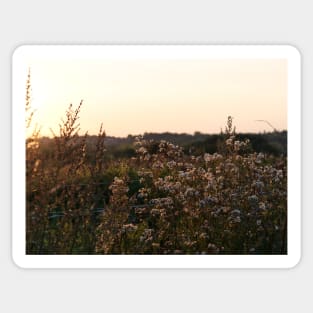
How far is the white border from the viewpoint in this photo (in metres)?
6.23

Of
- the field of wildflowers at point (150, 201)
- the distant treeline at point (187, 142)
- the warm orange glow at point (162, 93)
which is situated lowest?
the field of wildflowers at point (150, 201)

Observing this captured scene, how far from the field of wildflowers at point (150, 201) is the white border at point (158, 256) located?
49mm

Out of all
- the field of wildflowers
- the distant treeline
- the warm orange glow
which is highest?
the warm orange glow

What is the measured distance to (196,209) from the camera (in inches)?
252

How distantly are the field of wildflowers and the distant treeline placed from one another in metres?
0.03

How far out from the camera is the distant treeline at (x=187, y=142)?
6.32m

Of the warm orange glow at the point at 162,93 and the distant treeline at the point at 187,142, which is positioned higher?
the warm orange glow at the point at 162,93

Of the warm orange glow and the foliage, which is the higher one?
→ the warm orange glow

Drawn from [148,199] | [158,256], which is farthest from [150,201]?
[158,256]

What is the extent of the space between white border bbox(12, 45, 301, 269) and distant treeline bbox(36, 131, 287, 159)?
3.5 inches

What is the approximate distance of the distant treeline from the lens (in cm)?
632

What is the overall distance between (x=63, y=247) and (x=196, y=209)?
77 cm
